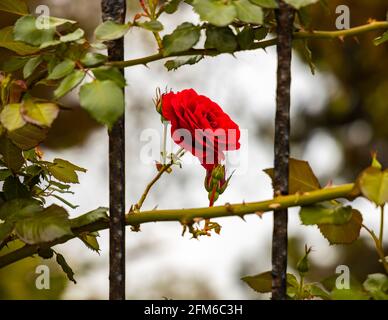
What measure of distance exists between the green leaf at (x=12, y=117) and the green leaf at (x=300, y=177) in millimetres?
250

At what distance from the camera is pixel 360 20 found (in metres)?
2.81

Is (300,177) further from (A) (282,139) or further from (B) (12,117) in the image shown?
(B) (12,117)

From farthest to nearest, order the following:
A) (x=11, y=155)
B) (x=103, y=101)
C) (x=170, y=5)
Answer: (x=11, y=155) → (x=170, y=5) → (x=103, y=101)

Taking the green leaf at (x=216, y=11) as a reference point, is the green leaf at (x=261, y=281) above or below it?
below

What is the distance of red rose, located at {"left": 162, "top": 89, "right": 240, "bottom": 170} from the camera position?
32.0 inches

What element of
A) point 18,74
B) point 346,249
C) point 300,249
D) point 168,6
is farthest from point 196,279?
point 168,6

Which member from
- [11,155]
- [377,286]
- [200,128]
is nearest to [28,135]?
[11,155]

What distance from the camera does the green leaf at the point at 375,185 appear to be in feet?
2.20

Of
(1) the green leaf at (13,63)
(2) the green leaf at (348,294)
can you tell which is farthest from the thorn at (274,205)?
(1) the green leaf at (13,63)

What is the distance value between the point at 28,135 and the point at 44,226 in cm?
11

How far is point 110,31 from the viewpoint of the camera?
0.70m

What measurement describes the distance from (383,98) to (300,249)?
71 cm

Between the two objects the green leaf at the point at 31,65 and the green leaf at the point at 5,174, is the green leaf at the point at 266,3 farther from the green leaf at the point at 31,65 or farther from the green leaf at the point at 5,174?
the green leaf at the point at 5,174

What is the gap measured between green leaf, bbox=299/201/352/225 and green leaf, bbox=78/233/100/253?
10.4 inches
